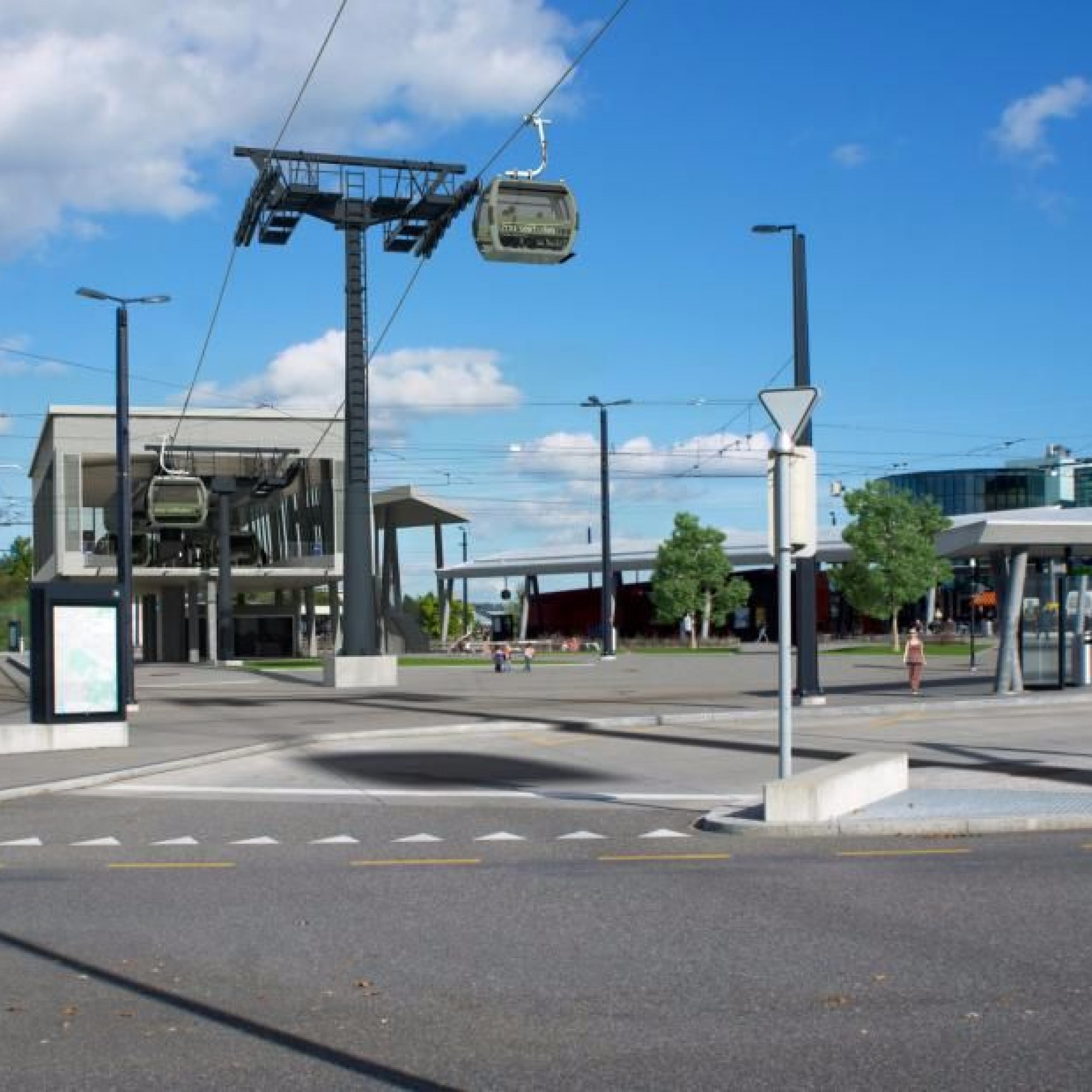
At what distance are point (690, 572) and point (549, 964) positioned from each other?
78734 mm

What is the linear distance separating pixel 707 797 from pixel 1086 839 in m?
4.03

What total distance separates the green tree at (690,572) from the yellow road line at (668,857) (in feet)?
243

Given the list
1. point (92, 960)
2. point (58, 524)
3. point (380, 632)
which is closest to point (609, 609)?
point (380, 632)

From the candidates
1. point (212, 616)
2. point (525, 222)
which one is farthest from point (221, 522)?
point (525, 222)

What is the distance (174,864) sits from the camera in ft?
36.6

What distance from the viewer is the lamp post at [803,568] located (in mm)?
26750

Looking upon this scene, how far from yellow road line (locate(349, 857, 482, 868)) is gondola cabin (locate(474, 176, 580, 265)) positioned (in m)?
10.5

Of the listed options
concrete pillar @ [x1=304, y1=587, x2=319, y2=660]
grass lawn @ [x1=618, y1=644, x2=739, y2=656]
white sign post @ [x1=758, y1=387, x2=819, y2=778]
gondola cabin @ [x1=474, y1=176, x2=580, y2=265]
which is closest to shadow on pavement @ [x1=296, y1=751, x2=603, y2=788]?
white sign post @ [x1=758, y1=387, x2=819, y2=778]

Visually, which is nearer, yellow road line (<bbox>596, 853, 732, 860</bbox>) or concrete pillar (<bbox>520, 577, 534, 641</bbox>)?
yellow road line (<bbox>596, 853, 732, 860</bbox>)

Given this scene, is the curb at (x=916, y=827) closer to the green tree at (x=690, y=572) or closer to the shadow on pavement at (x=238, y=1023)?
the shadow on pavement at (x=238, y=1023)

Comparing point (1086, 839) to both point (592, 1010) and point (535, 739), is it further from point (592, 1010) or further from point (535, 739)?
point (535, 739)

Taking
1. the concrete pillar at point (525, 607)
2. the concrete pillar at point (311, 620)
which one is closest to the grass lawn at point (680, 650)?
the concrete pillar at point (525, 607)

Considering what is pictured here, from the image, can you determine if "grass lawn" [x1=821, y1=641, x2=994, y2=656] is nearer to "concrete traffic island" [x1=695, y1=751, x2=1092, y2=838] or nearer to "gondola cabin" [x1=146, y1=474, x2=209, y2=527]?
"gondola cabin" [x1=146, y1=474, x2=209, y2=527]

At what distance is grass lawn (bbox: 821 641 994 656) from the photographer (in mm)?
62250
